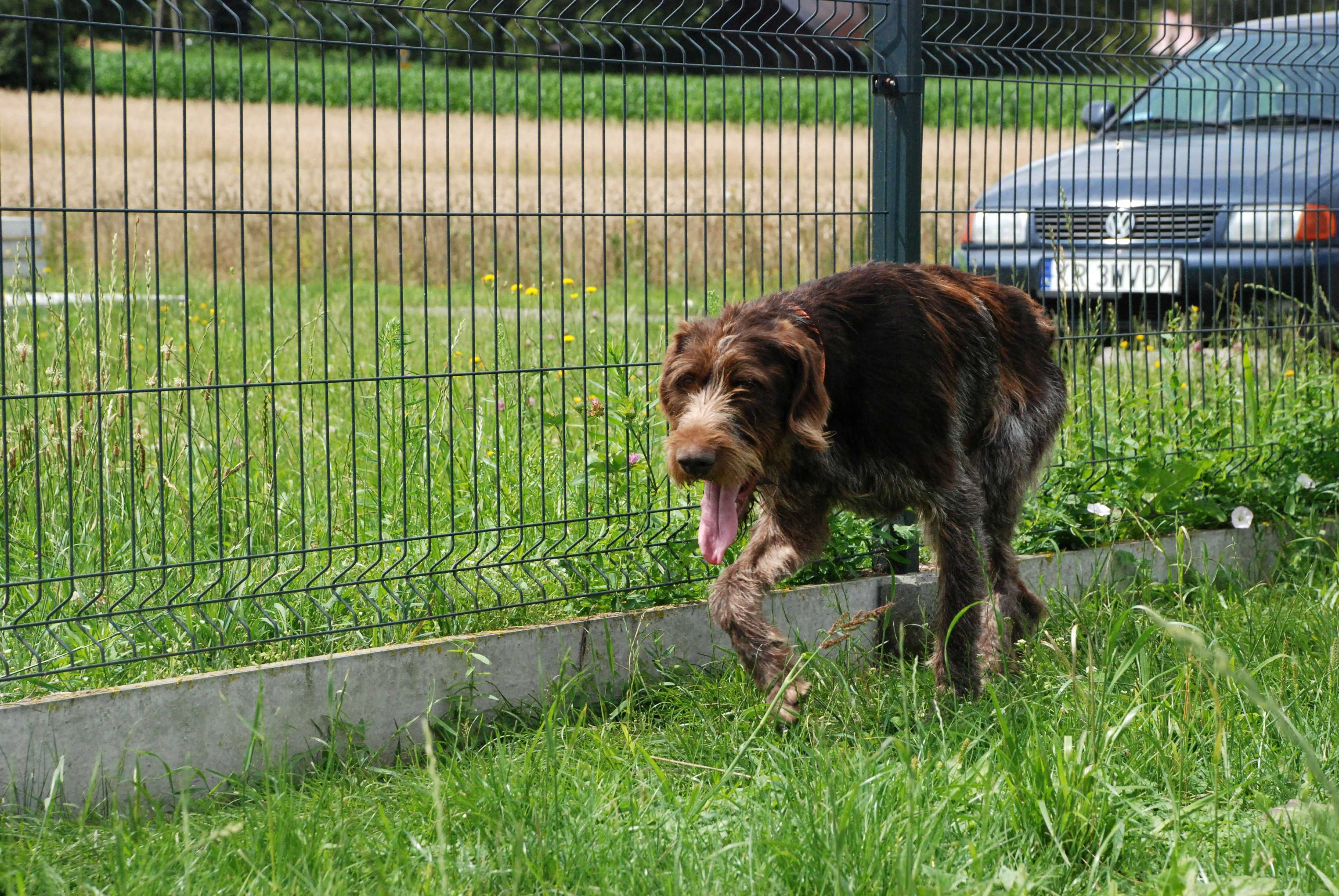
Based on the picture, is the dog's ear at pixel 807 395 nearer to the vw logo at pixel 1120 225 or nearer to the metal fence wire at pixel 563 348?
the metal fence wire at pixel 563 348

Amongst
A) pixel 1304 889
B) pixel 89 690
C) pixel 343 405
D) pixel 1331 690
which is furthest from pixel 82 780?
pixel 343 405

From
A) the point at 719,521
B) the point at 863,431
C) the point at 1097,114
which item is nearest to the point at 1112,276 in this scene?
the point at 1097,114

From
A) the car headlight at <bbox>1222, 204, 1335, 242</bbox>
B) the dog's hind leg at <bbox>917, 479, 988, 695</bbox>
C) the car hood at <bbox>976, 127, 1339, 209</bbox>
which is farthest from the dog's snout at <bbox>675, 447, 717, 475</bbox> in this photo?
the car headlight at <bbox>1222, 204, 1335, 242</bbox>

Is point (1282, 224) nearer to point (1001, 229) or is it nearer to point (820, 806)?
point (1001, 229)

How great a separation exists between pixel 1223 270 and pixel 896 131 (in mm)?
2390

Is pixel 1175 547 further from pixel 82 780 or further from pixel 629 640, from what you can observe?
pixel 82 780

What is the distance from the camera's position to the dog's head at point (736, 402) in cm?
364

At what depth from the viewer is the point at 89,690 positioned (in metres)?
3.67

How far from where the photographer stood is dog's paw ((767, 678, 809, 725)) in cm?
380

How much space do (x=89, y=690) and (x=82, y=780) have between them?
239mm

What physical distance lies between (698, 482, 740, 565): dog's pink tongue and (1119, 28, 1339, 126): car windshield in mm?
2911

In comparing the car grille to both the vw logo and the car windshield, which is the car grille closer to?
the vw logo

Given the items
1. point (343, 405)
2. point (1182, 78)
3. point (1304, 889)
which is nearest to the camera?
point (1304, 889)

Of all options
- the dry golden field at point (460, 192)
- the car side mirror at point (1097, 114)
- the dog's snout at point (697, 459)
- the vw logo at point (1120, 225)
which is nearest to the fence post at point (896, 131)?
the dry golden field at point (460, 192)
